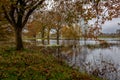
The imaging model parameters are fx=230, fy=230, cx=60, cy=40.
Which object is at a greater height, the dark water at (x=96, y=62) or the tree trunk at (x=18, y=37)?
the tree trunk at (x=18, y=37)

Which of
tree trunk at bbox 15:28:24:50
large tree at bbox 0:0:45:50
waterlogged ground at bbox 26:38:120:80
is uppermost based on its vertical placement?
large tree at bbox 0:0:45:50

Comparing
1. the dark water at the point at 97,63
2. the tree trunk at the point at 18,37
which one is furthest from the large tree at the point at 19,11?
the dark water at the point at 97,63

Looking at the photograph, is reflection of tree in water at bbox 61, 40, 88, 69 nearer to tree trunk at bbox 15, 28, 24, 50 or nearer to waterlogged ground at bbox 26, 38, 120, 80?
waterlogged ground at bbox 26, 38, 120, 80

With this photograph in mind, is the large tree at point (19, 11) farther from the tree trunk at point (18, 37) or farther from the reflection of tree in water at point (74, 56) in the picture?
the reflection of tree in water at point (74, 56)

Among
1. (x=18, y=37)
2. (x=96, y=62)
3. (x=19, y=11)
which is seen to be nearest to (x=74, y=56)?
(x=96, y=62)

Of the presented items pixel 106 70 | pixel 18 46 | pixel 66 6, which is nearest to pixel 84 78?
pixel 66 6

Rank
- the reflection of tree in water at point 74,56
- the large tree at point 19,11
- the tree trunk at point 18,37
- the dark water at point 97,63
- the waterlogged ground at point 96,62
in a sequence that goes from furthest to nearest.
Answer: the tree trunk at point 18,37 < the large tree at point 19,11 < the reflection of tree in water at point 74,56 < the waterlogged ground at point 96,62 < the dark water at point 97,63

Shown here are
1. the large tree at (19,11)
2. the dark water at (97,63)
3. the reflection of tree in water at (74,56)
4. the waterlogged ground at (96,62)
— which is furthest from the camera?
the large tree at (19,11)

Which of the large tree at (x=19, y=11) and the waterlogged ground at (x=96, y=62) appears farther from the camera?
the large tree at (x=19, y=11)

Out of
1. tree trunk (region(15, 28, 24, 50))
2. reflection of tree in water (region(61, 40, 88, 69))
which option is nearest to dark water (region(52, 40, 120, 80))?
reflection of tree in water (region(61, 40, 88, 69))

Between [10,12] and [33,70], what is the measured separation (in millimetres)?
12503

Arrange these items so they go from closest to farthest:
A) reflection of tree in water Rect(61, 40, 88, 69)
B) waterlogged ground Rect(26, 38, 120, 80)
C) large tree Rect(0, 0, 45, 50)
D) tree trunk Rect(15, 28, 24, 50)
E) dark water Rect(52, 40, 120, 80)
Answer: dark water Rect(52, 40, 120, 80) → waterlogged ground Rect(26, 38, 120, 80) → reflection of tree in water Rect(61, 40, 88, 69) → large tree Rect(0, 0, 45, 50) → tree trunk Rect(15, 28, 24, 50)

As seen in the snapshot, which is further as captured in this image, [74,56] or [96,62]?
[74,56]

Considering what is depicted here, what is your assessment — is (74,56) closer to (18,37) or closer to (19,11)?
(18,37)
